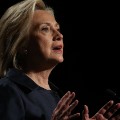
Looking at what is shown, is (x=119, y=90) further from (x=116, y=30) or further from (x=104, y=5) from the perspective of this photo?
(x=104, y=5)

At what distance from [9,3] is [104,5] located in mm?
770

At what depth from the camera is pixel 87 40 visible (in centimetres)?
274

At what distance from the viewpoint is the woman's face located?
Answer: 145 centimetres

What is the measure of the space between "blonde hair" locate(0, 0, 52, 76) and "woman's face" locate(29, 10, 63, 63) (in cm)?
4

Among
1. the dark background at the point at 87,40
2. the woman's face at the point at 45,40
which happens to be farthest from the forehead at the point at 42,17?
the dark background at the point at 87,40

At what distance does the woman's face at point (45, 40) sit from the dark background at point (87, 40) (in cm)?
115

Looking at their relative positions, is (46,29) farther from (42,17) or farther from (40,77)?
(40,77)

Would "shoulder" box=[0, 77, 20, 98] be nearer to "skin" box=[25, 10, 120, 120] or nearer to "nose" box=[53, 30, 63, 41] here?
"skin" box=[25, 10, 120, 120]

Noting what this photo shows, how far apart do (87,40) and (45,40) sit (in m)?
1.31

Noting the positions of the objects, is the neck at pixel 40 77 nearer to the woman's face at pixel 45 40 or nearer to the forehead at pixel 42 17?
the woman's face at pixel 45 40

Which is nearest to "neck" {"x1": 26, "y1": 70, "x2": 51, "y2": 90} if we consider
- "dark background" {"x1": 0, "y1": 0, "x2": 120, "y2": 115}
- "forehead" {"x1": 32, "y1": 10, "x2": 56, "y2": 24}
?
"forehead" {"x1": 32, "y1": 10, "x2": 56, "y2": 24}

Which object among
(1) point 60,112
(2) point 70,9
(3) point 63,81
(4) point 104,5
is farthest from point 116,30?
(1) point 60,112

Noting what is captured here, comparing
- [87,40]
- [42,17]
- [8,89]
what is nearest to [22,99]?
[8,89]

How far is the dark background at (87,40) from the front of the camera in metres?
2.66
